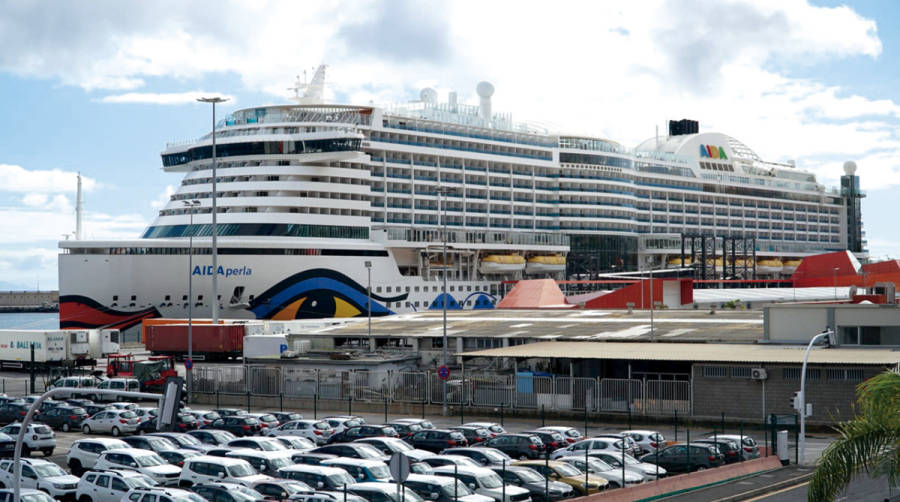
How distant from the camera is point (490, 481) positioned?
23.1 m

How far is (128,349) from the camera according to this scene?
7175cm

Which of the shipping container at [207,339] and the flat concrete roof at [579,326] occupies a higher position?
the flat concrete roof at [579,326]

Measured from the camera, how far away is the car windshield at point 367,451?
89.8ft

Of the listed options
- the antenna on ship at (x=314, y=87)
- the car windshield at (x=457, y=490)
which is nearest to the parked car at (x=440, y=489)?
the car windshield at (x=457, y=490)

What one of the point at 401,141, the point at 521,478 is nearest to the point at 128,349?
the point at 401,141

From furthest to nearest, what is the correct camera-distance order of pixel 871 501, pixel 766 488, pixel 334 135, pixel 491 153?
pixel 491 153 < pixel 334 135 < pixel 766 488 < pixel 871 501

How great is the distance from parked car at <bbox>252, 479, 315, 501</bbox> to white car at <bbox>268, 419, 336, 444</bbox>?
362 inches

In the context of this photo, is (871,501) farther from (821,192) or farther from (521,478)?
(821,192)

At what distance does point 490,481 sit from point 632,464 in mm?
4835

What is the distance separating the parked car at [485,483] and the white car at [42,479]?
8.43 metres

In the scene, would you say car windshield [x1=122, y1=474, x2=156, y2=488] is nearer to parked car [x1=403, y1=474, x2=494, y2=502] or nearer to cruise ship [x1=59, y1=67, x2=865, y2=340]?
parked car [x1=403, y1=474, x2=494, y2=502]

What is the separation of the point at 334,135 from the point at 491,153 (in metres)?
22.7

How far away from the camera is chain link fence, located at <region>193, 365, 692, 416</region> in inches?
1487

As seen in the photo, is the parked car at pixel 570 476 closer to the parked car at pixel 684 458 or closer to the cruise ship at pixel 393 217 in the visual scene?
the parked car at pixel 684 458
